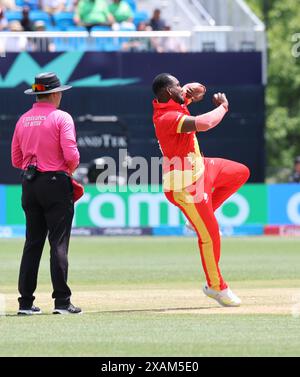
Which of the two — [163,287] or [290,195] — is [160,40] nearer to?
[290,195]

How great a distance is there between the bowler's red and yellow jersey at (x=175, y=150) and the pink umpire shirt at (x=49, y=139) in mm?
936

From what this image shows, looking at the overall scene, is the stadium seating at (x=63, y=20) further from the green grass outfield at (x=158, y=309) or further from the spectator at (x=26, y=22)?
the green grass outfield at (x=158, y=309)

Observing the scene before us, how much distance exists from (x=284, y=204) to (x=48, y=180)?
15045 mm

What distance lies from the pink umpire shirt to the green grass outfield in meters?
1.39

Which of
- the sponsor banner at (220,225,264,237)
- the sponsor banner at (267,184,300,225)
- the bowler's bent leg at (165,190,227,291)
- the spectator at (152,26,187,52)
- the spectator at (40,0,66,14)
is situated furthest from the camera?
the spectator at (40,0,66,14)

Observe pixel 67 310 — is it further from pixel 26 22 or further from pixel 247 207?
pixel 26 22

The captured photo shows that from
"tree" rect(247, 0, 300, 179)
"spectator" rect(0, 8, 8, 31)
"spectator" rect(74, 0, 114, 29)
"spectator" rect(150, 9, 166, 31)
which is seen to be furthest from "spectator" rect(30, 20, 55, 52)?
"tree" rect(247, 0, 300, 179)

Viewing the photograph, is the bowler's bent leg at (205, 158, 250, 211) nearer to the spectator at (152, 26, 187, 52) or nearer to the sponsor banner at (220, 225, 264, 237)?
the sponsor banner at (220, 225, 264, 237)

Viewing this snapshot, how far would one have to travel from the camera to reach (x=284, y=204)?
2453 cm

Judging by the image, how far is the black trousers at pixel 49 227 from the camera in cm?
1003

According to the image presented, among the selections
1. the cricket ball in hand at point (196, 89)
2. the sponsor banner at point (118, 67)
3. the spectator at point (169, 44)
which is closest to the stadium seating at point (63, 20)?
the sponsor banner at point (118, 67)

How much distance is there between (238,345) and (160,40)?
58.5 feet

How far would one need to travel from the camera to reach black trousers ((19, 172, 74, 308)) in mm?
10031

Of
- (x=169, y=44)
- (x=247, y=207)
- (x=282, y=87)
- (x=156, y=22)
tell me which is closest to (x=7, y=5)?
(x=156, y=22)
